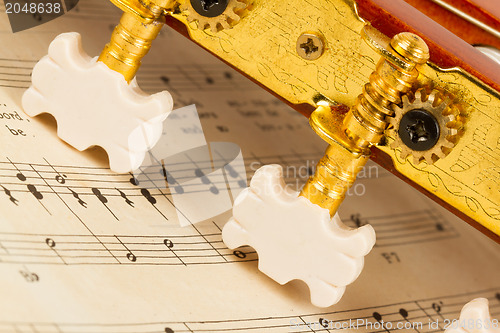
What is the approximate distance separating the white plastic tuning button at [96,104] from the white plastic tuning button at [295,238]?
188mm

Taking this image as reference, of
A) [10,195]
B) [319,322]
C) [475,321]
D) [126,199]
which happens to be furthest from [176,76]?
[475,321]

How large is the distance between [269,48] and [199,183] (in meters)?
0.26

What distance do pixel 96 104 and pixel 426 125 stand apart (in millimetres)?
507

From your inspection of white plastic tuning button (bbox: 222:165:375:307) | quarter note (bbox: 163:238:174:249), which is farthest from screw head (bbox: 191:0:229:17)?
quarter note (bbox: 163:238:174:249)

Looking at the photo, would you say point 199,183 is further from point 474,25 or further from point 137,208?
point 474,25

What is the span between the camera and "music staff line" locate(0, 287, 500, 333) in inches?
33.3

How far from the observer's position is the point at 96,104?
109 cm

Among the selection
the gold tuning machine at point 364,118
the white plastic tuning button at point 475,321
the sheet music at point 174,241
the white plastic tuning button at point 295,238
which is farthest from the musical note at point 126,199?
the white plastic tuning button at point 475,321

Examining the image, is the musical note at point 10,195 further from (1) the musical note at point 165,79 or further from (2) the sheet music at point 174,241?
(1) the musical note at point 165,79

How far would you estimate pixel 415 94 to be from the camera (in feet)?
3.02

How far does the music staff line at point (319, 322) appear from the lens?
33.3 inches

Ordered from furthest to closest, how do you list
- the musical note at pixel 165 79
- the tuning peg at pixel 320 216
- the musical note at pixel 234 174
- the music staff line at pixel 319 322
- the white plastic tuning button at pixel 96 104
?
the musical note at pixel 165 79 < the musical note at pixel 234 174 < the white plastic tuning button at pixel 96 104 < the tuning peg at pixel 320 216 < the music staff line at pixel 319 322

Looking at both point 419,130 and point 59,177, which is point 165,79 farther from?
point 419,130

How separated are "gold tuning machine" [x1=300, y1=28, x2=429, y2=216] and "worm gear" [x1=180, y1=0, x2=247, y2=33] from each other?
0.61 ft
